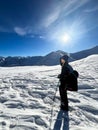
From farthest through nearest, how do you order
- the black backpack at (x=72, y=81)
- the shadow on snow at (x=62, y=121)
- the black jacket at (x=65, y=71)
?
the black jacket at (x=65, y=71), the black backpack at (x=72, y=81), the shadow on snow at (x=62, y=121)

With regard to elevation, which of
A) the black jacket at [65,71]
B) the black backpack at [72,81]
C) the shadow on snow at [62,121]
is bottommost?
the shadow on snow at [62,121]

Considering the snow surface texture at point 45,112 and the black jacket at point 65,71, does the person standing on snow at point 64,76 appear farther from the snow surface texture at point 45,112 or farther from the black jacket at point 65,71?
the snow surface texture at point 45,112

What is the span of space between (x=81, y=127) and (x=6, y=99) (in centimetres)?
386

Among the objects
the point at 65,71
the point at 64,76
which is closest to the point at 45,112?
the point at 64,76

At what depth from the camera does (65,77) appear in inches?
247

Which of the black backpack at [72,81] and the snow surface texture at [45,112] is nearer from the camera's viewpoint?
the snow surface texture at [45,112]

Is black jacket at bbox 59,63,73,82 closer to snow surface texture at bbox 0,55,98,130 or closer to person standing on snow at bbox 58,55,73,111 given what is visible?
person standing on snow at bbox 58,55,73,111

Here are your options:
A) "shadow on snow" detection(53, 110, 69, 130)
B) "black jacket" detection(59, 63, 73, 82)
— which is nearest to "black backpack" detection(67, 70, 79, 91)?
"black jacket" detection(59, 63, 73, 82)

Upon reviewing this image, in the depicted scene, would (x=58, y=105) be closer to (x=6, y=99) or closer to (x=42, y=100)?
(x=42, y=100)

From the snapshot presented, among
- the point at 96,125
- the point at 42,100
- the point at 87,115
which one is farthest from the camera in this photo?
the point at 42,100

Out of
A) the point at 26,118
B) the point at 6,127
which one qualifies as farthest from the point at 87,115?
the point at 6,127

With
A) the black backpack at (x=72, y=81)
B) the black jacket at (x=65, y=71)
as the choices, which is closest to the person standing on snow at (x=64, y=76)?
the black jacket at (x=65, y=71)

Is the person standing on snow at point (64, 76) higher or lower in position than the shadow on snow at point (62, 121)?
higher

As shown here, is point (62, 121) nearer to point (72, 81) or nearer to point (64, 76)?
point (72, 81)
